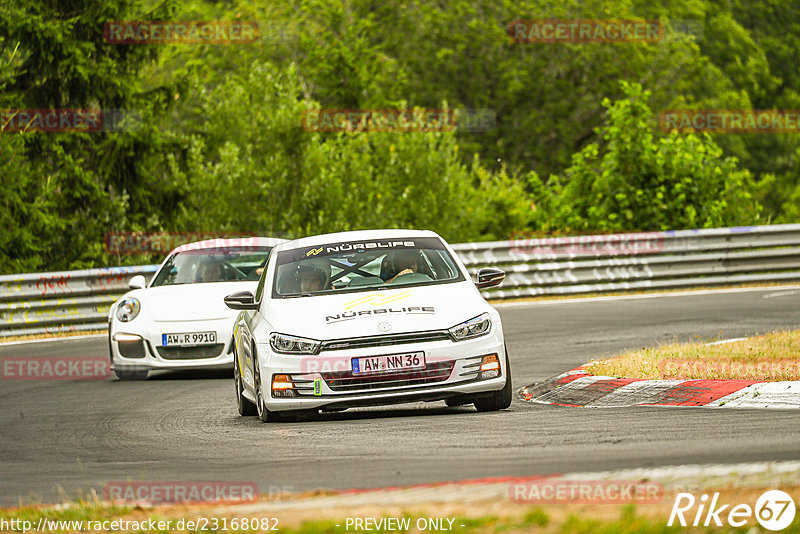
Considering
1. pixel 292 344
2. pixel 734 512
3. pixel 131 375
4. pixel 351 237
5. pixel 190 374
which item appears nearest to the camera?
pixel 734 512

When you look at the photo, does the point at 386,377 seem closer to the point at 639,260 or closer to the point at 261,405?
the point at 261,405

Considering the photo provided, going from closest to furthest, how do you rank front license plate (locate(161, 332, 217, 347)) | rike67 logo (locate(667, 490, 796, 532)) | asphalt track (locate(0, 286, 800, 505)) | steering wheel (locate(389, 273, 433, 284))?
rike67 logo (locate(667, 490, 796, 532))
asphalt track (locate(0, 286, 800, 505))
steering wheel (locate(389, 273, 433, 284))
front license plate (locate(161, 332, 217, 347))

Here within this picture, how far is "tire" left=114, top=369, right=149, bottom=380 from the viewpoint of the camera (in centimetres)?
1403

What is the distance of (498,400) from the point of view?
31.6ft

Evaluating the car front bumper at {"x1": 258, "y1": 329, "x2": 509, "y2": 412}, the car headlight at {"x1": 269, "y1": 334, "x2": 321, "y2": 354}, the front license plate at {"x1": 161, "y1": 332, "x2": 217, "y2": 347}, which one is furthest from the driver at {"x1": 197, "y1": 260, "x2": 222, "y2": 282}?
the car front bumper at {"x1": 258, "y1": 329, "x2": 509, "y2": 412}

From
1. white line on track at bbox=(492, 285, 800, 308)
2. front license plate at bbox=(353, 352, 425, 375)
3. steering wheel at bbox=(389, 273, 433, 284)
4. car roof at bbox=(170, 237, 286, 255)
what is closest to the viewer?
front license plate at bbox=(353, 352, 425, 375)

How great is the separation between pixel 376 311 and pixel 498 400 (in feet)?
3.63

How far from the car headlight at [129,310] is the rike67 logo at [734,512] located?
9625 millimetres

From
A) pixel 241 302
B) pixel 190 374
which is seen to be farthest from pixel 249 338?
pixel 190 374

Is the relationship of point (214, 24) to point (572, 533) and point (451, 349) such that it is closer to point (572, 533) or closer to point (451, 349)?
point (451, 349)

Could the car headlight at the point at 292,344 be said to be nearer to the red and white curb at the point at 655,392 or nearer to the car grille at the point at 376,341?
the car grille at the point at 376,341

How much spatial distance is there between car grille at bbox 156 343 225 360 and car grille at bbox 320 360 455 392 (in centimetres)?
434

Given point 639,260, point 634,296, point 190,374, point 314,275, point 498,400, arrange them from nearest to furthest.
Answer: point 498,400 → point 314,275 → point 190,374 → point 634,296 → point 639,260

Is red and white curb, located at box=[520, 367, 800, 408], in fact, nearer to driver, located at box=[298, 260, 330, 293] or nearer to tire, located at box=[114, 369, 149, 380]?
driver, located at box=[298, 260, 330, 293]
